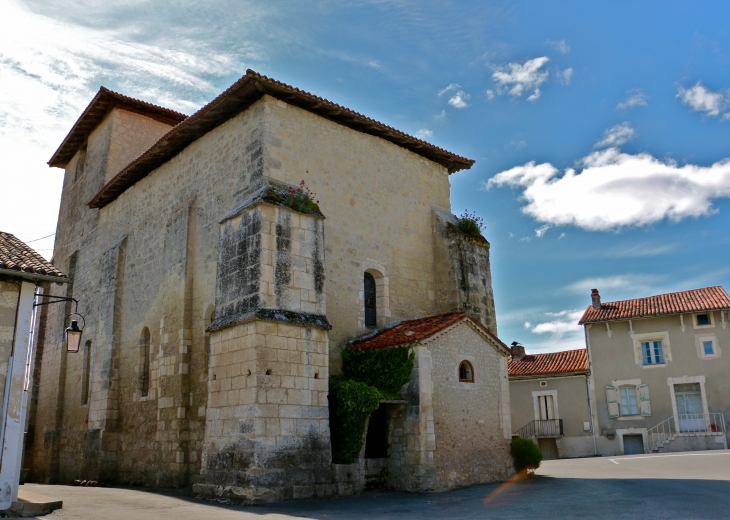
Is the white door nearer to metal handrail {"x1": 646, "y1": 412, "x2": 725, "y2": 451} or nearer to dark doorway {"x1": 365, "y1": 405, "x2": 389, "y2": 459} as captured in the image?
metal handrail {"x1": 646, "y1": 412, "x2": 725, "y2": 451}

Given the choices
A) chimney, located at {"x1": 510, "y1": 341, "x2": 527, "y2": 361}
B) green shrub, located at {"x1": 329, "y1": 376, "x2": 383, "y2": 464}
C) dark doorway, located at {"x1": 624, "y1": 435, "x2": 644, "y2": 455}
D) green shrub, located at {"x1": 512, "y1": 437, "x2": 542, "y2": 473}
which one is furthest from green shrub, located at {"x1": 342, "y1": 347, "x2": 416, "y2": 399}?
chimney, located at {"x1": 510, "y1": 341, "x2": 527, "y2": 361}

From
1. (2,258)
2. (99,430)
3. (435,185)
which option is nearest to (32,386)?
(99,430)

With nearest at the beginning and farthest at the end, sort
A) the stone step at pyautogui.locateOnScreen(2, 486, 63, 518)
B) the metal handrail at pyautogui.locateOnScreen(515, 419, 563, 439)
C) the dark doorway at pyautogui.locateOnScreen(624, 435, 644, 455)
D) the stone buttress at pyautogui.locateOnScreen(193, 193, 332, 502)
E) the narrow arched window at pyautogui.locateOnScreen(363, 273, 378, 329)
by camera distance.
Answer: the stone step at pyautogui.locateOnScreen(2, 486, 63, 518) < the stone buttress at pyautogui.locateOnScreen(193, 193, 332, 502) < the narrow arched window at pyautogui.locateOnScreen(363, 273, 378, 329) < the dark doorway at pyautogui.locateOnScreen(624, 435, 644, 455) < the metal handrail at pyautogui.locateOnScreen(515, 419, 563, 439)

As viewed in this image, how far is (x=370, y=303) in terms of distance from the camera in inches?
529

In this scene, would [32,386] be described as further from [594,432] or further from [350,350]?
[594,432]

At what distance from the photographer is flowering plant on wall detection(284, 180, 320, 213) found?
37.4 ft

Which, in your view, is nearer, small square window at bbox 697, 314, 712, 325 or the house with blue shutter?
the house with blue shutter

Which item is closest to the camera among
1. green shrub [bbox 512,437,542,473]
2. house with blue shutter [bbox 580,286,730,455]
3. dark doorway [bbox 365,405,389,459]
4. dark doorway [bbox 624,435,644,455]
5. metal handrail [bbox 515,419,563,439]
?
dark doorway [bbox 365,405,389,459]

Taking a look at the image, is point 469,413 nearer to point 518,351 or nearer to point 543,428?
point 543,428

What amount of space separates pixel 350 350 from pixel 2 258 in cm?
628


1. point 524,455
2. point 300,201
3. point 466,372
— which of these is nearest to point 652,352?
point 524,455

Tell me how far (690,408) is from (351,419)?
58.9 feet

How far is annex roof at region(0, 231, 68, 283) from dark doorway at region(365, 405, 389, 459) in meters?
6.16

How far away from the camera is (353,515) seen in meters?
8.24
